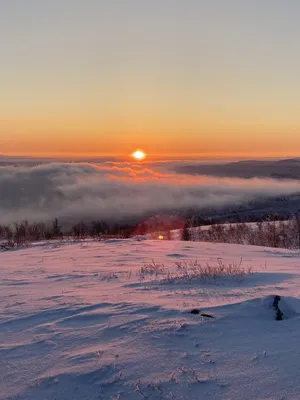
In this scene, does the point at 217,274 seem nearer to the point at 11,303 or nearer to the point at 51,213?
the point at 11,303

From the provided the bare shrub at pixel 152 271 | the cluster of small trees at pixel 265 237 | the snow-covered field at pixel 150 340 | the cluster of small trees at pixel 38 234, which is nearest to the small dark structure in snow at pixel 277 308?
the snow-covered field at pixel 150 340

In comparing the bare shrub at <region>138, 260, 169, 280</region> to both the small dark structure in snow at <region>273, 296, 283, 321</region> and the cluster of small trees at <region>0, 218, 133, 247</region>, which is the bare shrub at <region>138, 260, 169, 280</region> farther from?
the cluster of small trees at <region>0, 218, 133, 247</region>

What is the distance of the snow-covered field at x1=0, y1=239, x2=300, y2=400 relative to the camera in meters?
3.43

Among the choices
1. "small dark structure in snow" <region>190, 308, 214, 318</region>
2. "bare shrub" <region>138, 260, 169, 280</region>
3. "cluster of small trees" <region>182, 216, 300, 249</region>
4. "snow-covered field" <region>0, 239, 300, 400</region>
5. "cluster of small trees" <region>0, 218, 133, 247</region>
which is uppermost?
"small dark structure in snow" <region>190, 308, 214, 318</region>

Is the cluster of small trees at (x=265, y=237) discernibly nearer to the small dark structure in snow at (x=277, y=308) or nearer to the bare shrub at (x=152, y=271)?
the bare shrub at (x=152, y=271)

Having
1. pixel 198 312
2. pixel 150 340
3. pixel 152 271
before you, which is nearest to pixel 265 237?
pixel 152 271

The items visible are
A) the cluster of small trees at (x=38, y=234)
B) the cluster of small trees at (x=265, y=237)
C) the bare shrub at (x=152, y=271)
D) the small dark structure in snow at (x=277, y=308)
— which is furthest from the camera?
the cluster of small trees at (x=265, y=237)

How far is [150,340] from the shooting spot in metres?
4.27

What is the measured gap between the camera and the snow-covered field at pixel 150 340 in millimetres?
3430

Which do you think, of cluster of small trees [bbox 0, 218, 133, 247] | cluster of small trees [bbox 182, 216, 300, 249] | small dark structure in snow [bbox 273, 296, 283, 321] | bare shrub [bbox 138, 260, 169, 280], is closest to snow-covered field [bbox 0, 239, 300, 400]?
small dark structure in snow [bbox 273, 296, 283, 321]

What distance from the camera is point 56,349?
4.20 m

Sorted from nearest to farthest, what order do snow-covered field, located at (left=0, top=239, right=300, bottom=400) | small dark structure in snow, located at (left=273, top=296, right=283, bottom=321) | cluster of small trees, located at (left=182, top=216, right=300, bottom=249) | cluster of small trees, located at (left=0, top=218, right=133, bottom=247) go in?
snow-covered field, located at (left=0, top=239, right=300, bottom=400)
small dark structure in snow, located at (left=273, top=296, right=283, bottom=321)
cluster of small trees, located at (left=0, top=218, right=133, bottom=247)
cluster of small trees, located at (left=182, top=216, right=300, bottom=249)

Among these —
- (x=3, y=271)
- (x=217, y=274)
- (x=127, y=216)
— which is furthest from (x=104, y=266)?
(x=127, y=216)

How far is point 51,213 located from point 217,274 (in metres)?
197
